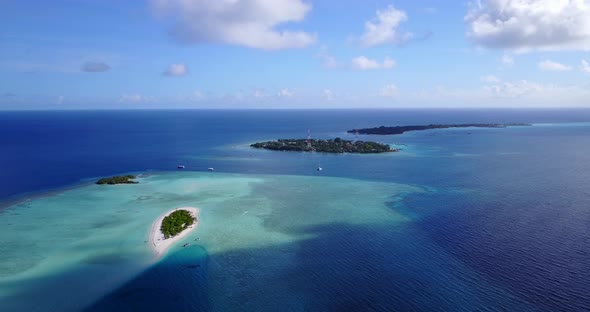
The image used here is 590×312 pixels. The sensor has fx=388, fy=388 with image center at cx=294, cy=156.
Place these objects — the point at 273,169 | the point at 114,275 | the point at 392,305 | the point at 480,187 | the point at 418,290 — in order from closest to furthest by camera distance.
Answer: the point at 392,305, the point at 418,290, the point at 114,275, the point at 480,187, the point at 273,169

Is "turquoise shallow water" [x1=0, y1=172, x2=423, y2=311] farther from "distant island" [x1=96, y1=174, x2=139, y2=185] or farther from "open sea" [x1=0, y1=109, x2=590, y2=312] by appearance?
"distant island" [x1=96, y1=174, x2=139, y2=185]

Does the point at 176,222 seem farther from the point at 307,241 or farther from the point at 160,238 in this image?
the point at 307,241

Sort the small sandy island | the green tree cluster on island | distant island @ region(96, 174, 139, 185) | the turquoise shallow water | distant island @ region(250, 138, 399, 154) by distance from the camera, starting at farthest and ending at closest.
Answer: distant island @ region(250, 138, 399, 154)
distant island @ region(96, 174, 139, 185)
the green tree cluster on island
the small sandy island
the turquoise shallow water

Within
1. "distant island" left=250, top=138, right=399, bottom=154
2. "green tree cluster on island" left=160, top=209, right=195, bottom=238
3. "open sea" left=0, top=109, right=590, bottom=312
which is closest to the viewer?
"open sea" left=0, top=109, right=590, bottom=312

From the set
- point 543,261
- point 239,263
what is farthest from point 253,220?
point 543,261

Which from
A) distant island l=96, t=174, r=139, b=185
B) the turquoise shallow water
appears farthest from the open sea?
distant island l=96, t=174, r=139, b=185

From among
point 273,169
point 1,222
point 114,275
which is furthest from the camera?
point 273,169

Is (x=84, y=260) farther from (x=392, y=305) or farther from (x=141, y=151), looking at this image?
(x=141, y=151)

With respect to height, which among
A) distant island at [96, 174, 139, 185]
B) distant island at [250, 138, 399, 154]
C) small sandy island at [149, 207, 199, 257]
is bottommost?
small sandy island at [149, 207, 199, 257]
